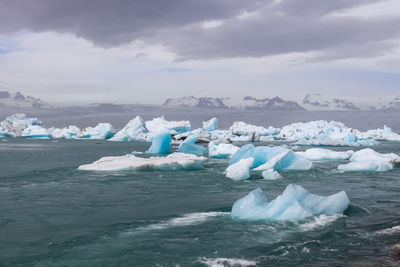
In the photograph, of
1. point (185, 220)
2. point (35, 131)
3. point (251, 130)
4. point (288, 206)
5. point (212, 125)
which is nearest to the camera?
point (288, 206)

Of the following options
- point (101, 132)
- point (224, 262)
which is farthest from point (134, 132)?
point (224, 262)

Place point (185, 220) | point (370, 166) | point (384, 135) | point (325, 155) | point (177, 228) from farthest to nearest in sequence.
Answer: point (384, 135) < point (325, 155) < point (370, 166) < point (185, 220) < point (177, 228)

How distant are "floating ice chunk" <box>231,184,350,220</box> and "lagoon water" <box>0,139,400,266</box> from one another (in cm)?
38

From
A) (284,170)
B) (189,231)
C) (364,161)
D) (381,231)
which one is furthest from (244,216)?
(364,161)

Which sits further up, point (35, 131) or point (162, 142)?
point (162, 142)

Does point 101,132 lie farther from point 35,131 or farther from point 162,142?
point 162,142

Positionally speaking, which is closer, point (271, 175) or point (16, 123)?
point (271, 175)

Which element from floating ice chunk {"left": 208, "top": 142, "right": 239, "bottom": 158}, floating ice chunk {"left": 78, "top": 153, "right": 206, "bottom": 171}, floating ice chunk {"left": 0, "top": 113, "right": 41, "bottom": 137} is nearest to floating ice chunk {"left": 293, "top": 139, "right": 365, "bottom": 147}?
floating ice chunk {"left": 208, "top": 142, "right": 239, "bottom": 158}

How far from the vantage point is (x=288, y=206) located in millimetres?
11406

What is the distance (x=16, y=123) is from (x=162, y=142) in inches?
2654

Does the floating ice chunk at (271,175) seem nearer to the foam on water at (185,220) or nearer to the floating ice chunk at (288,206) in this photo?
the floating ice chunk at (288,206)

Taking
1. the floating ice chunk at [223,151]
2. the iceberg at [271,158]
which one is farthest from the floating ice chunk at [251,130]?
the iceberg at [271,158]

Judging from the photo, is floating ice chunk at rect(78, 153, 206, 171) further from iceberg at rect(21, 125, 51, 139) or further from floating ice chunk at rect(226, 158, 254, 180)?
iceberg at rect(21, 125, 51, 139)

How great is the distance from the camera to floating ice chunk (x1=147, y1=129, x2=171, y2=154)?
124 ft
